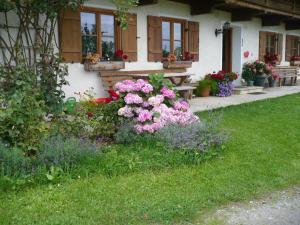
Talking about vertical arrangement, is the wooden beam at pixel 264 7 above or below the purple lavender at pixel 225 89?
above

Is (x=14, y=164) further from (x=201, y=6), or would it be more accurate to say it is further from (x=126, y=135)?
(x=201, y=6)

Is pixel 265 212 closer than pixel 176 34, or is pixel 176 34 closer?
pixel 265 212

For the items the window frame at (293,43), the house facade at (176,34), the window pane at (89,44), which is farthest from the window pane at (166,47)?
the window frame at (293,43)

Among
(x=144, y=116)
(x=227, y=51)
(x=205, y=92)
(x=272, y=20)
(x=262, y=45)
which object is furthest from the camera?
(x=262, y=45)

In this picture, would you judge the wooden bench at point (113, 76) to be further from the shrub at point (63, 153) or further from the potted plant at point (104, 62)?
the shrub at point (63, 153)

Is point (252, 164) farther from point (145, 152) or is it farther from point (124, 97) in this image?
point (124, 97)

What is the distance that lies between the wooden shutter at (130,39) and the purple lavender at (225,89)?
3.23 m

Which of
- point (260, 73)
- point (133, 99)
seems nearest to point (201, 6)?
point (260, 73)

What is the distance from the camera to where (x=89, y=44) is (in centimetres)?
883

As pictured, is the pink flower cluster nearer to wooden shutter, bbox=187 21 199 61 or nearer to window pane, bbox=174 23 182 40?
window pane, bbox=174 23 182 40

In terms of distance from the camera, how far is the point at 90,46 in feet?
29.1

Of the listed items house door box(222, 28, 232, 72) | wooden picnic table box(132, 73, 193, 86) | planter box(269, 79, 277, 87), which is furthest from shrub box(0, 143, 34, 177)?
planter box(269, 79, 277, 87)

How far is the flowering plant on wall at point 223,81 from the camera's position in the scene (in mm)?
11883

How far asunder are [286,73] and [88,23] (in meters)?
9.78
